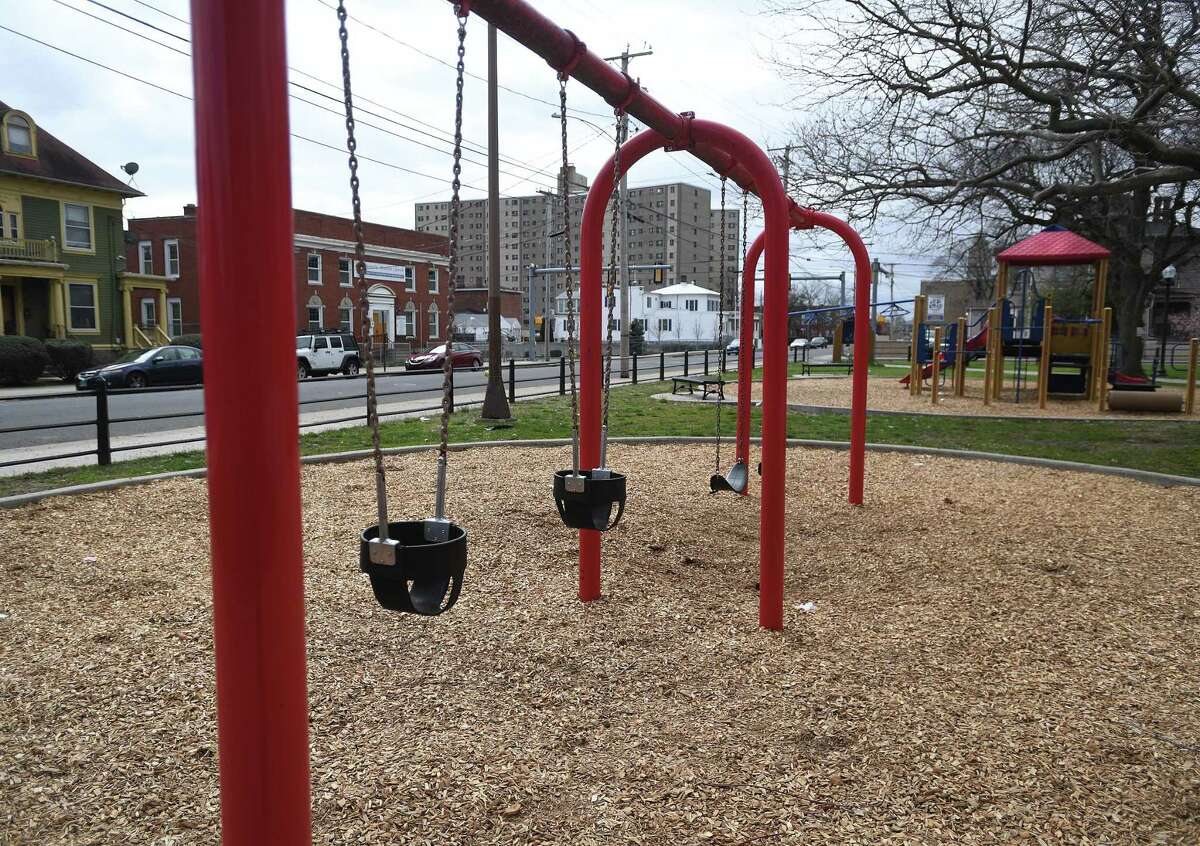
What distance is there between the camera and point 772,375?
408 centimetres

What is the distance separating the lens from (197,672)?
11.6ft

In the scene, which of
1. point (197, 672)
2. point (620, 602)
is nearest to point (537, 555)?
point (620, 602)

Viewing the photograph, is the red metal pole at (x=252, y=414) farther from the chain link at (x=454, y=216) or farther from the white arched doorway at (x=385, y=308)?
the white arched doorway at (x=385, y=308)

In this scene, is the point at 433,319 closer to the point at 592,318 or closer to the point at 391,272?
the point at 391,272

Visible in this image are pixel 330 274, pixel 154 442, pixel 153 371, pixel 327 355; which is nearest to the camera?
pixel 154 442

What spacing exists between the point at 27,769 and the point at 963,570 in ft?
15.0

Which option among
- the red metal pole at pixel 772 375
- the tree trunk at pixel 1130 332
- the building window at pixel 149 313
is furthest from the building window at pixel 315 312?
the red metal pole at pixel 772 375

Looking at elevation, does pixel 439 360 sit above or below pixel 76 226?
below

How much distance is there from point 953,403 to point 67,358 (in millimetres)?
24174

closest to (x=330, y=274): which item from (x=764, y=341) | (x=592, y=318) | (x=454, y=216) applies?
(x=592, y=318)

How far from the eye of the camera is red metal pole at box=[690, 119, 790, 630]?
4.04 m

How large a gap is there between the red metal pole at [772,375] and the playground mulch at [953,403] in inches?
321

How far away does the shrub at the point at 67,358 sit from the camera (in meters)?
24.5

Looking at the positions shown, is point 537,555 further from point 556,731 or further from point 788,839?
point 788,839
